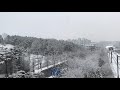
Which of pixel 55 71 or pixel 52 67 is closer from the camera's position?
pixel 55 71

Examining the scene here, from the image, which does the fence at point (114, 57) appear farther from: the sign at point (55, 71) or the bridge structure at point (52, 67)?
the sign at point (55, 71)

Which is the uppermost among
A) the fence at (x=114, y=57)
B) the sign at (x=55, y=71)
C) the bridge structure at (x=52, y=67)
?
the fence at (x=114, y=57)

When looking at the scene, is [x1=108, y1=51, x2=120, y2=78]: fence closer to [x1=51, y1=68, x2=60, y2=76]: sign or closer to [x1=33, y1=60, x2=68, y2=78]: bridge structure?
[x1=33, y1=60, x2=68, y2=78]: bridge structure

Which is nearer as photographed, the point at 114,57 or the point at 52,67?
Answer: the point at 114,57

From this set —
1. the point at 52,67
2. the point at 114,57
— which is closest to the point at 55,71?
the point at 52,67

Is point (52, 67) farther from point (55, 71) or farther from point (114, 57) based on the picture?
point (114, 57)

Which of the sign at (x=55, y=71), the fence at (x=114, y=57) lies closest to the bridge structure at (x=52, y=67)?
the sign at (x=55, y=71)

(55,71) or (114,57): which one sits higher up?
(114,57)
